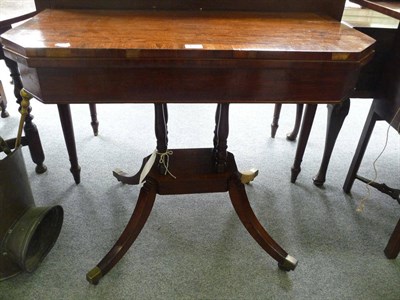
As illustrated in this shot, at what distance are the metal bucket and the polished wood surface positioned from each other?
0.38 m

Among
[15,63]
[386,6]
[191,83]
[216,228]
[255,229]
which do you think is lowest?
[216,228]

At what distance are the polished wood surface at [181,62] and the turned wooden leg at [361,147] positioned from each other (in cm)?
56

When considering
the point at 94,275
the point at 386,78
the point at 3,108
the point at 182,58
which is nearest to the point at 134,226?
the point at 94,275

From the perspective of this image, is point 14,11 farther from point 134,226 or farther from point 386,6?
point 386,6

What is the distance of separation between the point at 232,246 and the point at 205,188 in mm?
273

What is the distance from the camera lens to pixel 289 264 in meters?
1.11

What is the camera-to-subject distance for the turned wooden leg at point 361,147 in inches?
51.0

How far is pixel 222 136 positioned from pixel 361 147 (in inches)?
26.0

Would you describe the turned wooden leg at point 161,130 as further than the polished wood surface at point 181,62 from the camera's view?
Yes

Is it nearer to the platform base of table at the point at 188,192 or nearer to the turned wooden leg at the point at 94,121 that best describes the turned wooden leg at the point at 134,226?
the platform base of table at the point at 188,192

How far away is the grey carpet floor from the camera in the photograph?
3.55 ft

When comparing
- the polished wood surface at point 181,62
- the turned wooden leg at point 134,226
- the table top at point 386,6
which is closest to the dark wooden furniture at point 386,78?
the table top at point 386,6

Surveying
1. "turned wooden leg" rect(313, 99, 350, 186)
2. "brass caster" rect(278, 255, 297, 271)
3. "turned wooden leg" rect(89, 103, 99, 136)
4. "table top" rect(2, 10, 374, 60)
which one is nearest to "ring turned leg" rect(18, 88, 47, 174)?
"turned wooden leg" rect(89, 103, 99, 136)

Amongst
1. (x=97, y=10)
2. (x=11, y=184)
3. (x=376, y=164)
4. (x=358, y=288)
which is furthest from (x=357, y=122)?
(x=11, y=184)
